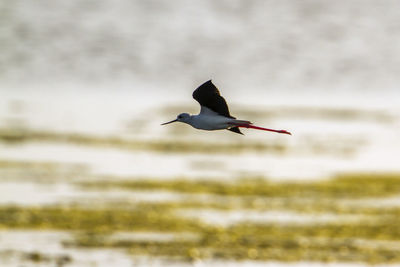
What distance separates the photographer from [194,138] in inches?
875

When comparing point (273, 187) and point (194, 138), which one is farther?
point (194, 138)

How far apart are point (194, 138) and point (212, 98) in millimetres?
14360

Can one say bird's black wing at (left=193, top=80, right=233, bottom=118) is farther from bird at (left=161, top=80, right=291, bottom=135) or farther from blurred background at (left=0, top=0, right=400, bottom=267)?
blurred background at (left=0, top=0, right=400, bottom=267)

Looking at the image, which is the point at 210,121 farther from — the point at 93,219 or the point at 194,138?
the point at 194,138

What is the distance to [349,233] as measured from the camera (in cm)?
1633

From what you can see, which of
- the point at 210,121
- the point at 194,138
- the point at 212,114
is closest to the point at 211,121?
the point at 210,121

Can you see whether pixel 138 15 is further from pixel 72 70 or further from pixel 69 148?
pixel 69 148

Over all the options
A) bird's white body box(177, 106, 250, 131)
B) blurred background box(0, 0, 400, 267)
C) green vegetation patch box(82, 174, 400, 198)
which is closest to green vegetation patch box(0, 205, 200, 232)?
blurred background box(0, 0, 400, 267)

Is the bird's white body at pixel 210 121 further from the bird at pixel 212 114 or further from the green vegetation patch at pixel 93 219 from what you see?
the green vegetation patch at pixel 93 219

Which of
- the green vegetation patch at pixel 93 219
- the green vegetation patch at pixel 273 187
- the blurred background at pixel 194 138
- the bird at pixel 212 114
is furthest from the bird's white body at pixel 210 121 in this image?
the green vegetation patch at pixel 273 187

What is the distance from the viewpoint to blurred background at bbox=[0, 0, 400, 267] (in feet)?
51.0

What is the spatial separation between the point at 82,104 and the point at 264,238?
1066cm

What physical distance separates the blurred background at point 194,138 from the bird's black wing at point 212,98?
6.66 metres

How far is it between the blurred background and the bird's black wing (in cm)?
666
